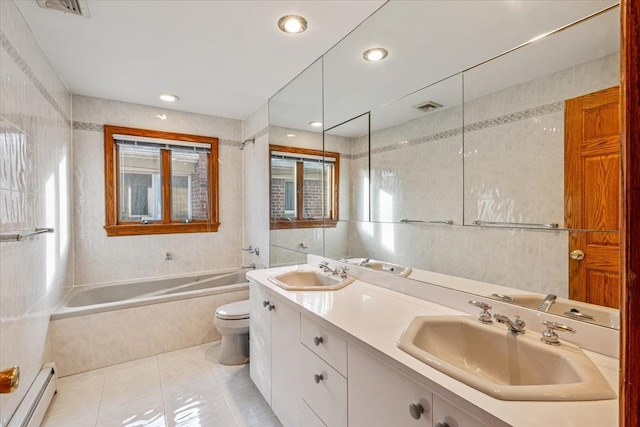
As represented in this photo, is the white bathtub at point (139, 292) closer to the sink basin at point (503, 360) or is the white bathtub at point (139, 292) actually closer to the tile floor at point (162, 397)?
the tile floor at point (162, 397)

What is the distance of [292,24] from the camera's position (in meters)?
1.93

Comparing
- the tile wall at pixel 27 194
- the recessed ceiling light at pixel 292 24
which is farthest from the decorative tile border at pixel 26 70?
the recessed ceiling light at pixel 292 24

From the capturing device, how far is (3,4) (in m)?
1.59

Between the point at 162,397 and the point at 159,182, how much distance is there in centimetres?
224

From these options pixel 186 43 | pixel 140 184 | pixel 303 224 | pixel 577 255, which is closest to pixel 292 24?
pixel 186 43

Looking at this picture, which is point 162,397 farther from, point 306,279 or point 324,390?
point 324,390

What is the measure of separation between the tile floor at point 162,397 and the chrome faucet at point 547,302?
1.63 meters

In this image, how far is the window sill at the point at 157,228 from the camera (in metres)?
3.24

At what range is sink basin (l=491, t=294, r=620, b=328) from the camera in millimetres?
1012

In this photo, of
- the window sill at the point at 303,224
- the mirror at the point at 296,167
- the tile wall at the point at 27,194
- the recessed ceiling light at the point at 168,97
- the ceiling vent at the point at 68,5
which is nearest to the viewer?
the tile wall at the point at 27,194

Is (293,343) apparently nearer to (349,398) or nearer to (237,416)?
(349,398)

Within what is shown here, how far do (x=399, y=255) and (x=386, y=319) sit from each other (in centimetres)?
54

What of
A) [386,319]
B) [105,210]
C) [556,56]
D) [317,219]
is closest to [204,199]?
[105,210]

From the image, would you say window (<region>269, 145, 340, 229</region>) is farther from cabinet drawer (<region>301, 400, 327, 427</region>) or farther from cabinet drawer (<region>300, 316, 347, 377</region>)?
cabinet drawer (<region>301, 400, 327, 427</region>)
